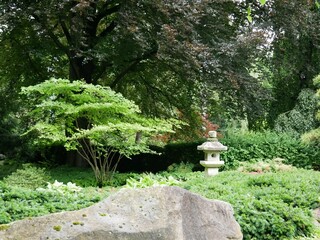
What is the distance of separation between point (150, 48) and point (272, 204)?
25.4 feet

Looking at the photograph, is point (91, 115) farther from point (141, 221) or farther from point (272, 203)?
point (141, 221)

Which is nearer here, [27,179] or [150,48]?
[27,179]

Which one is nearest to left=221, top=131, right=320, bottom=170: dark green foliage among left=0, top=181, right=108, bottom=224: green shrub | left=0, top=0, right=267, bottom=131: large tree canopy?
left=0, top=0, right=267, bottom=131: large tree canopy

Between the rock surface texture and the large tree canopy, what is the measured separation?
7198 mm

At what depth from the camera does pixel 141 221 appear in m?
3.56

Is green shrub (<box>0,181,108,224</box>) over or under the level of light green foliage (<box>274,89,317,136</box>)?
over

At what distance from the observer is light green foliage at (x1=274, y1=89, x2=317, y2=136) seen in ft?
53.1

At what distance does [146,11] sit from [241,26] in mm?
3436

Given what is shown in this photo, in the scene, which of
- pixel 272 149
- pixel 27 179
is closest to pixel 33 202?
pixel 27 179

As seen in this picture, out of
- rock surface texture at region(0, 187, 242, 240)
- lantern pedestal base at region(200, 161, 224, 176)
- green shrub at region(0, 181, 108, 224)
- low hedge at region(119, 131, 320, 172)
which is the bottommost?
low hedge at region(119, 131, 320, 172)

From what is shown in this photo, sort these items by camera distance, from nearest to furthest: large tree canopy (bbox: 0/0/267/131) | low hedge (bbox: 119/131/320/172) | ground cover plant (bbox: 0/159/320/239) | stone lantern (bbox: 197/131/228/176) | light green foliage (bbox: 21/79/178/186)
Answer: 1. ground cover plant (bbox: 0/159/320/239)
2. light green foliage (bbox: 21/79/178/186)
3. stone lantern (bbox: 197/131/228/176)
4. large tree canopy (bbox: 0/0/267/131)
5. low hedge (bbox: 119/131/320/172)

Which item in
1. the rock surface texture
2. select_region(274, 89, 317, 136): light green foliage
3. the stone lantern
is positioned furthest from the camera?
select_region(274, 89, 317, 136): light green foliage

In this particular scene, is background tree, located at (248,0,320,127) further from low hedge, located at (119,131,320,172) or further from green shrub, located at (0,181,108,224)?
green shrub, located at (0,181,108,224)

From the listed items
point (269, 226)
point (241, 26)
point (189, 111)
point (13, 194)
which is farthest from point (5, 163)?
point (269, 226)
